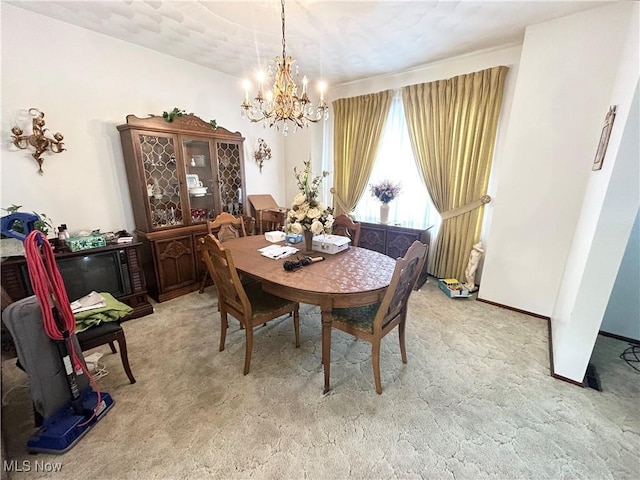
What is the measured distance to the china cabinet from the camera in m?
2.70

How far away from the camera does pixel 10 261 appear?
2.00 metres

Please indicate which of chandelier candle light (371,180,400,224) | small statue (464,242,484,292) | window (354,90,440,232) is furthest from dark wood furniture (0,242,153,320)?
small statue (464,242,484,292)

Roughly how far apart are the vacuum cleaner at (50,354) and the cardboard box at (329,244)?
166cm

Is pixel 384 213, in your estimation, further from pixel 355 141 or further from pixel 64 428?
pixel 64 428

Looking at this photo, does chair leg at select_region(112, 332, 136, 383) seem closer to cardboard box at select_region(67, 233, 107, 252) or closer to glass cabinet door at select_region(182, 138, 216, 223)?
cardboard box at select_region(67, 233, 107, 252)

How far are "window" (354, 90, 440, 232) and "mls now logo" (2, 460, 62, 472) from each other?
347cm

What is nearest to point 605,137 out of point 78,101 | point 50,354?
point 50,354

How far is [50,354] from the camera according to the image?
146 centimetres

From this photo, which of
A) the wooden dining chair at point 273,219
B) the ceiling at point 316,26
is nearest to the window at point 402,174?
the ceiling at point 316,26

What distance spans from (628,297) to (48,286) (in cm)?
423

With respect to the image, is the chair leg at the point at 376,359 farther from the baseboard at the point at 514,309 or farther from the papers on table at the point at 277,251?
the baseboard at the point at 514,309

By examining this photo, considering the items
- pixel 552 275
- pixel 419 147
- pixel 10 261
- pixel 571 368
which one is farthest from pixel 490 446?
pixel 10 261

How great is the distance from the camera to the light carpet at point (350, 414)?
1.36 metres

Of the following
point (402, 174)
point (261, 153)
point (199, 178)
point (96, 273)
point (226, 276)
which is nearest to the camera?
point (226, 276)
